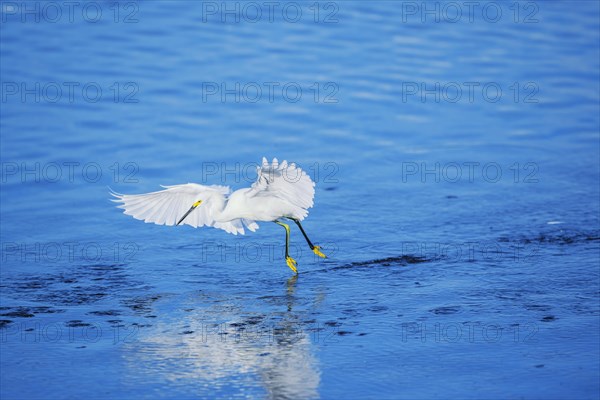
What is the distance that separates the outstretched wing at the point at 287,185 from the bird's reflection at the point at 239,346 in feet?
3.30

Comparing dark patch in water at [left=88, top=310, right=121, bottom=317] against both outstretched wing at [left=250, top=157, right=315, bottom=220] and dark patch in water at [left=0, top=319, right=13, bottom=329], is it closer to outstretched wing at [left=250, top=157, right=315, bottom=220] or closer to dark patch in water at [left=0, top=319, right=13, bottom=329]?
dark patch in water at [left=0, top=319, right=13, bottom=329]

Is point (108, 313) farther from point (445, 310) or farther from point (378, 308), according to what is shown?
point (445, 310)

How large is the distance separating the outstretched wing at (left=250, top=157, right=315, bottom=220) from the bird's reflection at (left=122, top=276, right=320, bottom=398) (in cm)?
101

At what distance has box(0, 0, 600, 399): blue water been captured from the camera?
7707mm

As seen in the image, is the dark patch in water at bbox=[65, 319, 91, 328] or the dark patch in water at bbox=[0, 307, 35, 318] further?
the dark patch in water at bbox=[0, 307, 35, 318]

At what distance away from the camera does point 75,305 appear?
887 cm

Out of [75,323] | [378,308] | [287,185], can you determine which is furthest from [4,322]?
[378,308]

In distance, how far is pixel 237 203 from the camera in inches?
378

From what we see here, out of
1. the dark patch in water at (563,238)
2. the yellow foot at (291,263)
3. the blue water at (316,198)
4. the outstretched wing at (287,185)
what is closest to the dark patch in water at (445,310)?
the blue water at (316,198)

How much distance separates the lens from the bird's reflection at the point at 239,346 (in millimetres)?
7371

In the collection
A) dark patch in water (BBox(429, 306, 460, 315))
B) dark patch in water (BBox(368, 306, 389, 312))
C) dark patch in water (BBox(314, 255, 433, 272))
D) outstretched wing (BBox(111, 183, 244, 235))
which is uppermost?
outstretched wing (BBox(111, 183, 244, 235))

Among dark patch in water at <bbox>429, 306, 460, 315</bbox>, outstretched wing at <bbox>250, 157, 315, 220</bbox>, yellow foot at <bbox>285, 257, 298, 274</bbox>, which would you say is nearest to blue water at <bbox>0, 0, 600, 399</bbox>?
dark patch in water at <bbox>429, 306, 460, 315</bbox>

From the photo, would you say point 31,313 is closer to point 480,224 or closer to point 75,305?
point 75,305

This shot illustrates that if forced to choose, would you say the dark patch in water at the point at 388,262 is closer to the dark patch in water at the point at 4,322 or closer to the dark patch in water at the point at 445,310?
the dark patch in water at the point at 445,310
